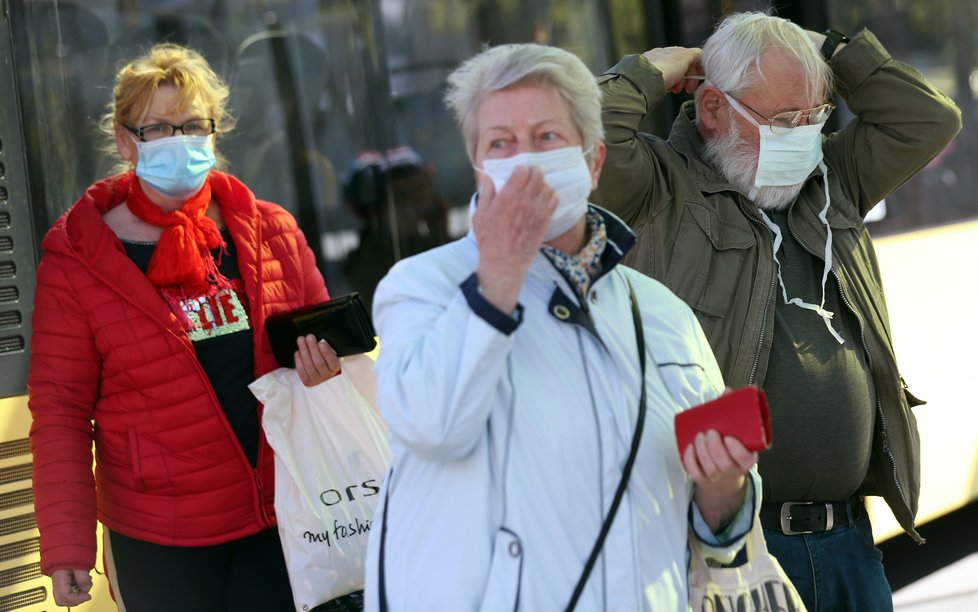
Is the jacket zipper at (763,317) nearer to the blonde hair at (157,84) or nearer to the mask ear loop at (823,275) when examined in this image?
the mask ear loop at (823,275)

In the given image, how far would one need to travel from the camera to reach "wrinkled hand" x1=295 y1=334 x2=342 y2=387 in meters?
2.99

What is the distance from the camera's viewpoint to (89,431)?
Result: 2.93m

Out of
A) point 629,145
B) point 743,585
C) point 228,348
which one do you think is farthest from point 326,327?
point 743,585

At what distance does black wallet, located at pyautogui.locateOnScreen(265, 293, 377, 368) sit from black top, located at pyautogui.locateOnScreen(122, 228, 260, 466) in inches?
→ 3.0

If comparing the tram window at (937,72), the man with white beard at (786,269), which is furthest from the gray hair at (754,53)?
the tram window at (937,72)

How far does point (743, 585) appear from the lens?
6.92ft

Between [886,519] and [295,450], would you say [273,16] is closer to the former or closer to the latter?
[295,450]

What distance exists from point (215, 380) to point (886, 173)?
186 centimetres

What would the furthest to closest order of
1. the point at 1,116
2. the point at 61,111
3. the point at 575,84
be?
the point at 61,111, the point at 1,116, the point at 575,84

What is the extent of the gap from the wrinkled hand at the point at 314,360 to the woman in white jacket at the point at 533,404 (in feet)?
3.34

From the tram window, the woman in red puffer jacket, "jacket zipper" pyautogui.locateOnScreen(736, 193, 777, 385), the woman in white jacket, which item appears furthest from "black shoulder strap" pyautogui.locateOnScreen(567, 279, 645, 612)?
the tram window

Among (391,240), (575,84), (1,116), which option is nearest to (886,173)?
(575,84)

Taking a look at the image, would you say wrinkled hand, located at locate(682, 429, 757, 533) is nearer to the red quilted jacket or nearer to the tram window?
the red quilted jacket

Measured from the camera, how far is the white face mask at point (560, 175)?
2014mm
